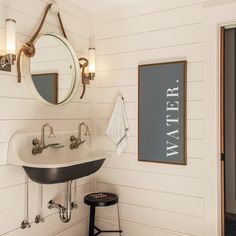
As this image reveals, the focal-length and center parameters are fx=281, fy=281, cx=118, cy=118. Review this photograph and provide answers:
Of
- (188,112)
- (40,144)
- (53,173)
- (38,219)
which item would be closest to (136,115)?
(188,112)

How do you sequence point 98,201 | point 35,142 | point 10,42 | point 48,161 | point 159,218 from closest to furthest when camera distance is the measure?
point 10,42, point 35,142, point 48,161, point 98,201, point 159,218

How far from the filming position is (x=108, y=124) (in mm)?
2848

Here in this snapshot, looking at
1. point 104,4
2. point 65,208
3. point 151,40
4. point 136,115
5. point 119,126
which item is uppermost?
point 104,4

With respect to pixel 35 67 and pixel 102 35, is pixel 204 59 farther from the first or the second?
pixel 35 67

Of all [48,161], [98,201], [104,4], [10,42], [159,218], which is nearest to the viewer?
[10,42]

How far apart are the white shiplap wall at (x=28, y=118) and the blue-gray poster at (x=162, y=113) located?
65 centimetres

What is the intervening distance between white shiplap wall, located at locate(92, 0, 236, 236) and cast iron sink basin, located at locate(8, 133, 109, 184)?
53cm

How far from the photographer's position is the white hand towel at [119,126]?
9.07 feet

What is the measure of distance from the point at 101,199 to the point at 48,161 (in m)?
0.60

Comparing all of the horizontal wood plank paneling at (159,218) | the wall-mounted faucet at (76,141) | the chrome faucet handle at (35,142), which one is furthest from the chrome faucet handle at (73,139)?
the horizontal wood plank paneling at (159,218)

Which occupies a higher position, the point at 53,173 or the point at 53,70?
the point at 53,70

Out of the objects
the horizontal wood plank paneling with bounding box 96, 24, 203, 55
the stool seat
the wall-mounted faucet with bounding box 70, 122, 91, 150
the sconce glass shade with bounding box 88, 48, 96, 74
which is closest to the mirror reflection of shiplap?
the sconce glass shade with bounding box 88, 48, 96, 74

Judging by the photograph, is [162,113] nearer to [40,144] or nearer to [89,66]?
[89,66]

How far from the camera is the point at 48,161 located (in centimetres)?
237
